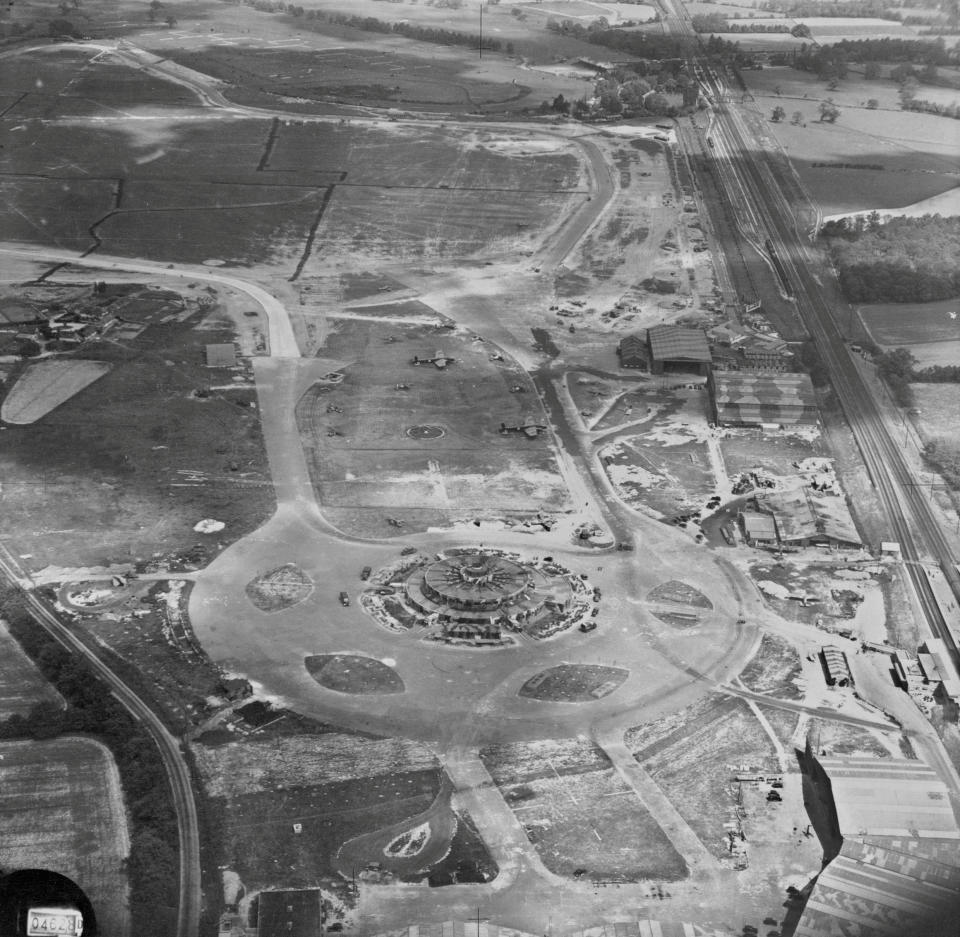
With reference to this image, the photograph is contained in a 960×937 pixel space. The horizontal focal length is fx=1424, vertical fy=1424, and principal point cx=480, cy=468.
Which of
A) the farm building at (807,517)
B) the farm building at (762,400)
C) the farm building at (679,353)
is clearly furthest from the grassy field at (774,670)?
the farm building at (679,353)

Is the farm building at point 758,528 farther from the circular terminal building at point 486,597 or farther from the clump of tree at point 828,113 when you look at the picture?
the clump of tree at point 828,113

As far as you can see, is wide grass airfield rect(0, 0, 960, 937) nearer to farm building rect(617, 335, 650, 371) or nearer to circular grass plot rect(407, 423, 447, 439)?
farm building rect(617, 335, 650, 371)

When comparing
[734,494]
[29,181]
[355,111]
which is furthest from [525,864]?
[355,111]

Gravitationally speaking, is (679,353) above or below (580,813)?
below

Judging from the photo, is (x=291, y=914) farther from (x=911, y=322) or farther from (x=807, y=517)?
(x=911, y=322)

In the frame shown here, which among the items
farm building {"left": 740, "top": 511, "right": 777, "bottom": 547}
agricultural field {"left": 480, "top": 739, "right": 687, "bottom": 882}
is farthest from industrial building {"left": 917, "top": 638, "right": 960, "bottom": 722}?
agricultural field {"left": 480, "top": 739, "right": 687, "bottom": 882}

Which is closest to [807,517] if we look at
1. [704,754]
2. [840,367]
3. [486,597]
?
[486,597]
